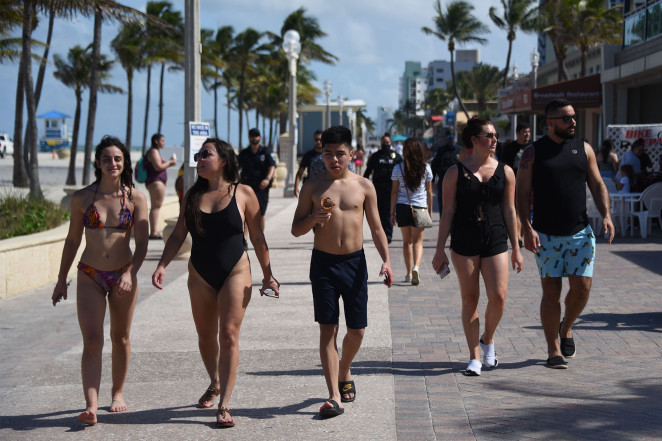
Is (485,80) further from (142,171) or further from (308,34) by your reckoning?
(142,171)

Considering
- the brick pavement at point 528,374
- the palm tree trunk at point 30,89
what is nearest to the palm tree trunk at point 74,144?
the palm tree trunk at point 30,89

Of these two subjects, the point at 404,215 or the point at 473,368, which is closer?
the point at 473,368

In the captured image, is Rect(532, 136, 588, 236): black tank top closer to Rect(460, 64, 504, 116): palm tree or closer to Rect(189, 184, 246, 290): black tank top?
Rect(189, 184, 246, 290): black tank top

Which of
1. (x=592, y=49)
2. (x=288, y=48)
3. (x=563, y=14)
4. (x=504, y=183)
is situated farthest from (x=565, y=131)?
(x=592, y=49)

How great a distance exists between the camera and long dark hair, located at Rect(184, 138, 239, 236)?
520 centimetres

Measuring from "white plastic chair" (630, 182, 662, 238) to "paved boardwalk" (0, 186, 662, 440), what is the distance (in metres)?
5.47

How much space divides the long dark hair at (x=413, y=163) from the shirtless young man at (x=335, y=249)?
15.9 ft

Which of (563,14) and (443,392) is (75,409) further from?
(563,14)

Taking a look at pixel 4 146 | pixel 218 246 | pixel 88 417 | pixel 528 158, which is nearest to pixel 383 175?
pixel 528 158

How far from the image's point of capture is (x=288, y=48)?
26078 mm

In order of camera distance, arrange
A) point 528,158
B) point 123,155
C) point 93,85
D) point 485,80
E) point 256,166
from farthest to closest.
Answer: point 485,80 < point 93,85 < point 256,166 < point 528,158 < point 123,155

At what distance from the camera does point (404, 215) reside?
404 inches

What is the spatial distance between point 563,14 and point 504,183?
3920 cm

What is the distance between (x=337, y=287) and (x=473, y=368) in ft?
4.38
